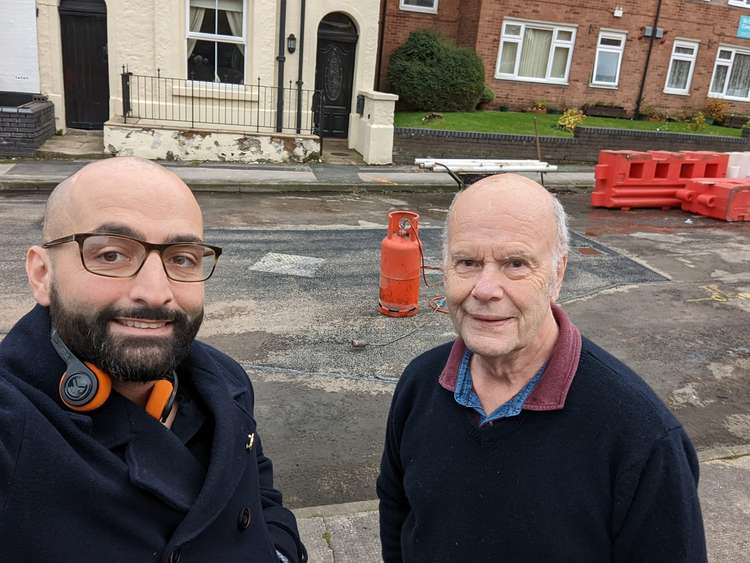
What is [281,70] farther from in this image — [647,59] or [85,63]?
[647,59]

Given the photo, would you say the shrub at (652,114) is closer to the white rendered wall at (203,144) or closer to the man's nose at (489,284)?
the white rendered wall at (203,144)

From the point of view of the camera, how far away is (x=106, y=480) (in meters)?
1.50

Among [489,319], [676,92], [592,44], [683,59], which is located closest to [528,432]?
[489,319]

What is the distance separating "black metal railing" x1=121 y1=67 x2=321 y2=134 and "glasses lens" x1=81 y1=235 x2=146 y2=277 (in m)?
13.9

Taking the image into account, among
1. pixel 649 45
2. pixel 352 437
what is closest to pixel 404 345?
pixel 352 437

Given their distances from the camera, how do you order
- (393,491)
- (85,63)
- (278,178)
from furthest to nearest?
(85,63), (278,178), (393,491)

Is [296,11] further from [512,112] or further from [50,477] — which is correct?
[50,477]

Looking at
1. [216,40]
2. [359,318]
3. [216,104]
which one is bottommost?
[359,318]

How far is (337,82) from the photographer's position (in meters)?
17.2

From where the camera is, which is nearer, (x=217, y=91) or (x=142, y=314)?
(x=142, y=314)

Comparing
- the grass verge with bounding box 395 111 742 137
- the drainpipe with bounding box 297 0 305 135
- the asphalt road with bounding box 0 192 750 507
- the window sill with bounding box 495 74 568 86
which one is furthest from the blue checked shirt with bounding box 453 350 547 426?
the window sill with bounding box 495 74 568 86

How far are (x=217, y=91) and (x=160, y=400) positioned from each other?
14.6 meters

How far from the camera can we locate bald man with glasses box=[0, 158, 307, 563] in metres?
1.43

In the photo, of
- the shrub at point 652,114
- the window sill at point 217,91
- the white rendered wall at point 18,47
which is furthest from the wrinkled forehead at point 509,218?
the shrub at point 652,114
